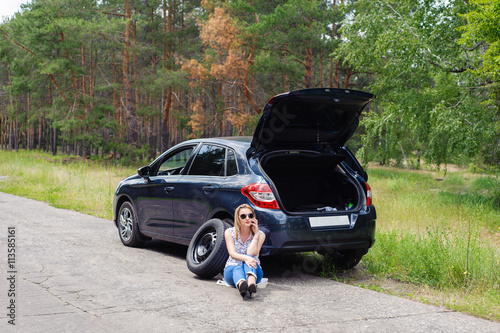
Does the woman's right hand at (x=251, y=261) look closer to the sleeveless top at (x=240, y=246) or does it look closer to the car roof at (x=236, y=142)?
the sleeveless top at (x=240, y=246)

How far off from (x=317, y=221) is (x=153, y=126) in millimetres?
57679

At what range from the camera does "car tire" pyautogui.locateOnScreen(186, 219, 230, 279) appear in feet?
19.6

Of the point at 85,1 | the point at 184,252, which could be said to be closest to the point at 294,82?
the point at 85,1

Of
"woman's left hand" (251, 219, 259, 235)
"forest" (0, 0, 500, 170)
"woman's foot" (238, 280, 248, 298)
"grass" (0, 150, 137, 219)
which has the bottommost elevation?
"grass" (0, 150, 137, 219)

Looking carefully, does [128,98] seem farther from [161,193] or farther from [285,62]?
[161,193]

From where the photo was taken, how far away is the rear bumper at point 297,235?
5.84m

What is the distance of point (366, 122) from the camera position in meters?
20.4

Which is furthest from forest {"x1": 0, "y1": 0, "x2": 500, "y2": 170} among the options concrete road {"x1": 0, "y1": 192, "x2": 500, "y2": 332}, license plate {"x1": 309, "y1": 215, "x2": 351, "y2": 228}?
concrete road {"x1": 0, "y1": 192, "x2": 500, "y2": 332}

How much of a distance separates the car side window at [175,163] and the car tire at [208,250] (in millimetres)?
1511

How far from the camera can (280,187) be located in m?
7.26

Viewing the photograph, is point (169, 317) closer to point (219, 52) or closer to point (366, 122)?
point (366, 122)

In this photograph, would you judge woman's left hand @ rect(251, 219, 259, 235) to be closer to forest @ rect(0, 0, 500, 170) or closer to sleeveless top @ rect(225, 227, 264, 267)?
sleeveless top @ rect(225, 227, 264, 267)

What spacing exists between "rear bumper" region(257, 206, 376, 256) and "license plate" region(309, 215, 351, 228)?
1.9 inches

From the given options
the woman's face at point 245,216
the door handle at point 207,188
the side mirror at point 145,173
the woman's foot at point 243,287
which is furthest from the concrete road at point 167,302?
the side mirror at point 145,173
